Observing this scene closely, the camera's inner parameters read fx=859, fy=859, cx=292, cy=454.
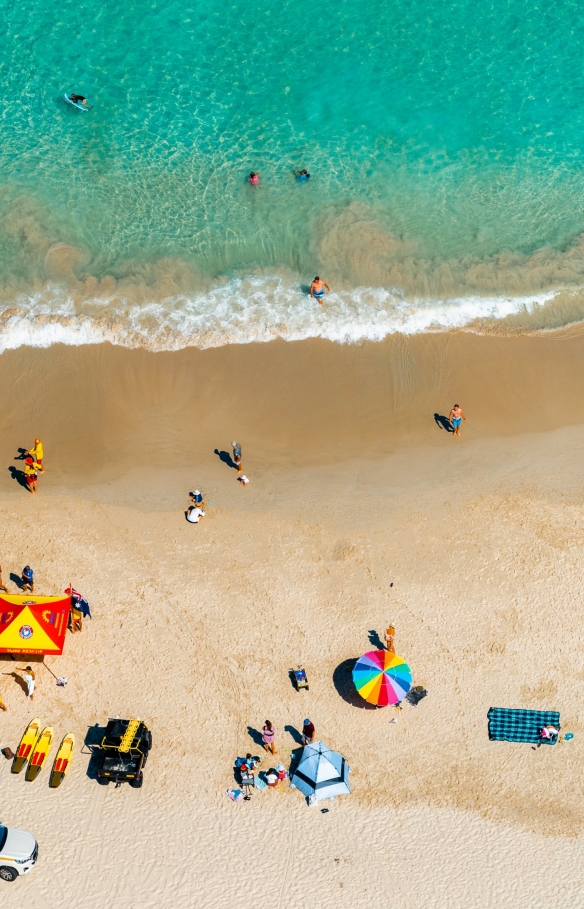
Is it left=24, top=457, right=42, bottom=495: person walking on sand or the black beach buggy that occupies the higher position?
left=24, top=457, right=42, bottom=495: person walking on sand

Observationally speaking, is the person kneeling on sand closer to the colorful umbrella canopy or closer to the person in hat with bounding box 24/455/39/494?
the person in hat with bounding box 24/455/39/494

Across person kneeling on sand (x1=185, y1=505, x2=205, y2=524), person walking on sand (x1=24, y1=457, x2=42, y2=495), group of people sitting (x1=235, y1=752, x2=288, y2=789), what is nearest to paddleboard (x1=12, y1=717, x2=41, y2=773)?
group of people sitting (x1=235, y1=752, x2=288, y2=789)

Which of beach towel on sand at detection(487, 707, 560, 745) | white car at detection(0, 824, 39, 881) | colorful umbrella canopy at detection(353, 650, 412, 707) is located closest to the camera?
white car at detection(0, 824, 39, 881)

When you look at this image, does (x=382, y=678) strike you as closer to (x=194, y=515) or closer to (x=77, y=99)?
(x=194, y=515)

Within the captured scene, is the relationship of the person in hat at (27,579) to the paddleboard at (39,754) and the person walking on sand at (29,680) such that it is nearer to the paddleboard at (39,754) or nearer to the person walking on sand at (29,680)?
the person walking on sand at (29,680)

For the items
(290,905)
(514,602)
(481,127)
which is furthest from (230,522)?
(481,127)

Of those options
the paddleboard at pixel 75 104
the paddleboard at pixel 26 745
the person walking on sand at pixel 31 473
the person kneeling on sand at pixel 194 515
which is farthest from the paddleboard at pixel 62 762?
the paddleboard at pixel 75 104
